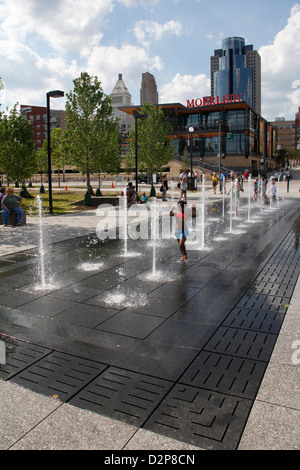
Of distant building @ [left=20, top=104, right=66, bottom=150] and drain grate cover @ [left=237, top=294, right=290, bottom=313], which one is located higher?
distant building @ [left=20, top=104, right=66, bottom=150]

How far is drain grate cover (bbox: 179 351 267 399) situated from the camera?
371 cm

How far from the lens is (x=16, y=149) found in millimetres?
24953

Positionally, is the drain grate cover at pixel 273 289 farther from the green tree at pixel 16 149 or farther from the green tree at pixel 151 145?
the green tree at pixel 151 145

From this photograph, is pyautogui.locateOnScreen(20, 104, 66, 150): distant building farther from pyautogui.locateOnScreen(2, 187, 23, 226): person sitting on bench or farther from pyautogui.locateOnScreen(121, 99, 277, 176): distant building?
pyautogui.locateOnScreen(2, 187, 23, 226): person sitting on bench

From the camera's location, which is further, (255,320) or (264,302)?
(264,302)

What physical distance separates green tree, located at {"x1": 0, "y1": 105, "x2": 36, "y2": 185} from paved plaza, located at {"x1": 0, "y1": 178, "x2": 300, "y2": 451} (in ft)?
56.3

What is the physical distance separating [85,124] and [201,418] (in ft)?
83.6

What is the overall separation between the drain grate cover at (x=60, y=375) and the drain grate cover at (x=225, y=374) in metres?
1.01

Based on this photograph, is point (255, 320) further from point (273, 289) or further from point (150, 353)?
point (150, 353)

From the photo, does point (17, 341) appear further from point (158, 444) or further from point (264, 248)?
point (264, 248)

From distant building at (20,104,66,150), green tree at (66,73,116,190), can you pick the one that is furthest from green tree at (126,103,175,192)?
distant building at (20,104,66,150)

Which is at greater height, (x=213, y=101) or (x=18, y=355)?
(x=213, y=101)

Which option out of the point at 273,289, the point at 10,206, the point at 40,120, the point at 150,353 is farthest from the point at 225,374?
the point at 40,120
